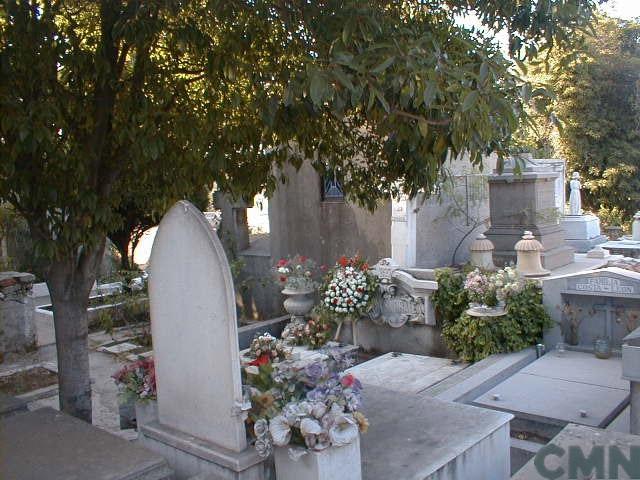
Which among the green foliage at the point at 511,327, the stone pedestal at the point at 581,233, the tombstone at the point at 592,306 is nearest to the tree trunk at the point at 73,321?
the green foliage at the point at 511,327

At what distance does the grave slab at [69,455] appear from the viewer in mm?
2830

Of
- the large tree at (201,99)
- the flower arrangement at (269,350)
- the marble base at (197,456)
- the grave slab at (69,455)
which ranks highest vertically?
→ the large tree at (201,99)

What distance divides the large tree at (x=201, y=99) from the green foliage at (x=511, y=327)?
10.5ft

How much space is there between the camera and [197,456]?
311 cm

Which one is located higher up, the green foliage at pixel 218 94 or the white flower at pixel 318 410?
the green foliage at pixel 218 94

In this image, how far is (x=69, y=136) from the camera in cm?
392

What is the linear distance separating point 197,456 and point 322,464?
0.76 m

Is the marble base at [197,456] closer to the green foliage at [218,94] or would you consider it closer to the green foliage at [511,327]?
the green foliage at [218,94]

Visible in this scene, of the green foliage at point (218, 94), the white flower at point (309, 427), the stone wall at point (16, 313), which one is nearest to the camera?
the white flower at point (309, 427)

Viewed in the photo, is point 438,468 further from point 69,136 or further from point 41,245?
point 69,136

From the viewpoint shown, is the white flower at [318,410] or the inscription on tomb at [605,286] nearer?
the white flower at [318,410]

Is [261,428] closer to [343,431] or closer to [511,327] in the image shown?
[343,431]

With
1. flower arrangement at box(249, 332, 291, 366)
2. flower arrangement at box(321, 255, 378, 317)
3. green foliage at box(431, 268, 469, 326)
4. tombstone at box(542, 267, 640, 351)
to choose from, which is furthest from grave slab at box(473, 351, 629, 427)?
flower arrangement at box(321, 255, 378, 317)

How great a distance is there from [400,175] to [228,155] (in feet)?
4.23
